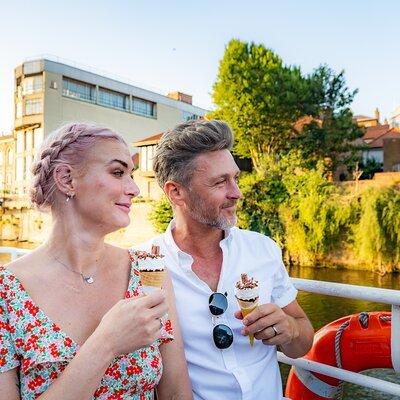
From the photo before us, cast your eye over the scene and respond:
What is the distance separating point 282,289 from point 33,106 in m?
38.5

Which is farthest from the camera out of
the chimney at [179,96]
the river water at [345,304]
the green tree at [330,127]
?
the chimney at [179,96]

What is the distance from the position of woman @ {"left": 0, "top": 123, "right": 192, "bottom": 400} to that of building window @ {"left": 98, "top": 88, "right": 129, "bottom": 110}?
133 ft

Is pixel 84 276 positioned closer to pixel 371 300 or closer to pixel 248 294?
A: pixel 248 294

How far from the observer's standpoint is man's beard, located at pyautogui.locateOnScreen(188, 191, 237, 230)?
79.7 inches

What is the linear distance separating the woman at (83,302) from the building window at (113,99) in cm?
4054

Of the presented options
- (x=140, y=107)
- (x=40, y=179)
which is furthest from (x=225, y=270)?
(x=140, y=107)

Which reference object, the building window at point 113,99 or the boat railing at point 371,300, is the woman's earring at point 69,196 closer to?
the boat railing at point 371,300

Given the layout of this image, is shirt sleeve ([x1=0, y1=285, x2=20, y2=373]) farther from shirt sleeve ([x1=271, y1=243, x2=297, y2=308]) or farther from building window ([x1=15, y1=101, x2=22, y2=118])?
building window ([x1=15, y1=101, x2=22, y2=118])

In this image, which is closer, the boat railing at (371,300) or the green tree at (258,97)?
the boat railing at (371,300)


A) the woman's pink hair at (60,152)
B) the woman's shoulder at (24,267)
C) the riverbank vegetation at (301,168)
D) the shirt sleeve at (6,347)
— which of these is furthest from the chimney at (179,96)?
the shirt sleeve at (6,347)

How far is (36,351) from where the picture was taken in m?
1.29

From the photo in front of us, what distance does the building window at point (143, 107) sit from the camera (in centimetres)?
4328

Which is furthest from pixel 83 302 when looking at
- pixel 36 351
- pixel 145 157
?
pixel 145 157

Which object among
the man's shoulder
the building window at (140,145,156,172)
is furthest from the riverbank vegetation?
the man's shoulder
